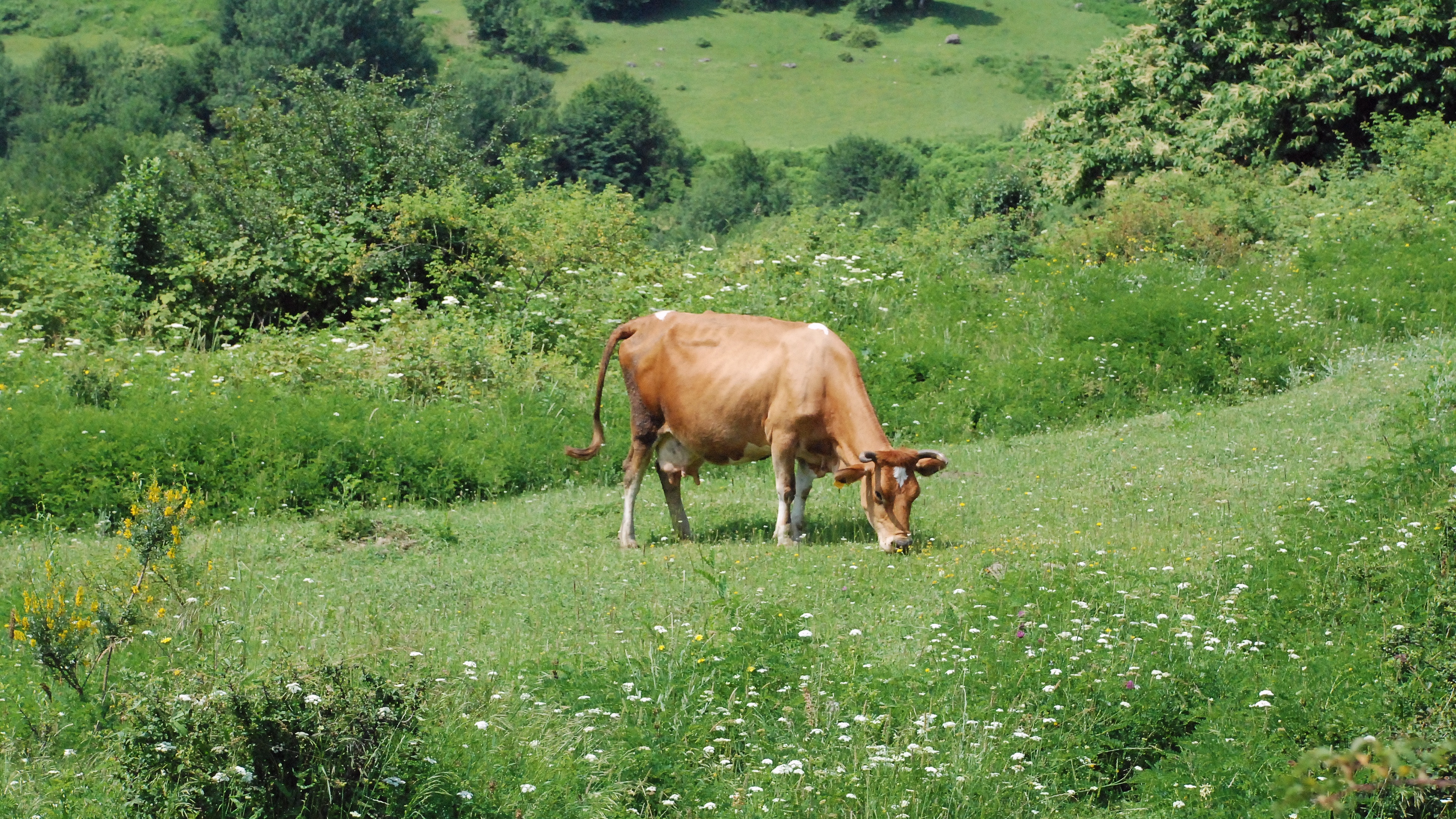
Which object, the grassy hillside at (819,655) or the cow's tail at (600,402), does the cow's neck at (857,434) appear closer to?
the grassy hillside at (819,655)

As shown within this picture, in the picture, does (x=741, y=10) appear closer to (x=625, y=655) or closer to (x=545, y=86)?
(x=545, y=86)

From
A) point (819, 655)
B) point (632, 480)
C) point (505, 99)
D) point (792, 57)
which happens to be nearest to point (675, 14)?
point (792, 57)

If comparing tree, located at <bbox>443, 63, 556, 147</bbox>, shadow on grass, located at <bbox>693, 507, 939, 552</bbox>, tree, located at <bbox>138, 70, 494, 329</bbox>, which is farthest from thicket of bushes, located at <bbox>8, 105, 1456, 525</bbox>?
tree, located at <bbox>443, 63, 556, 147</bbox>

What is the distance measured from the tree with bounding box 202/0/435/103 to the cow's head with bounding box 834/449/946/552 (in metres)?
76.6

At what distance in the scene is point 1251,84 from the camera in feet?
96.7

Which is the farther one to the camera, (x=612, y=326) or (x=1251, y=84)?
(x=1251, y=84)

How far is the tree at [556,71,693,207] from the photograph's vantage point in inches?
2896

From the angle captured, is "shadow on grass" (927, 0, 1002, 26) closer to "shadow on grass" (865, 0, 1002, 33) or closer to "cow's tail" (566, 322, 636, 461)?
"shadow on grass" (865, 0, 1002, 33)

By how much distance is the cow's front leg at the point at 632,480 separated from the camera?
12.0 m

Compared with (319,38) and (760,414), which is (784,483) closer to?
(760,414)

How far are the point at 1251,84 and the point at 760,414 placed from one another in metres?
21.9

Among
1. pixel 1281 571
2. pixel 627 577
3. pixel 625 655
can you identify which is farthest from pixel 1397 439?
pixel 625 655

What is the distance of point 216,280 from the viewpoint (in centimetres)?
2162

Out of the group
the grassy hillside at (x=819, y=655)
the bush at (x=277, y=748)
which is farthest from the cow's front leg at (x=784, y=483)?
the bush at (x=277, y=748)
